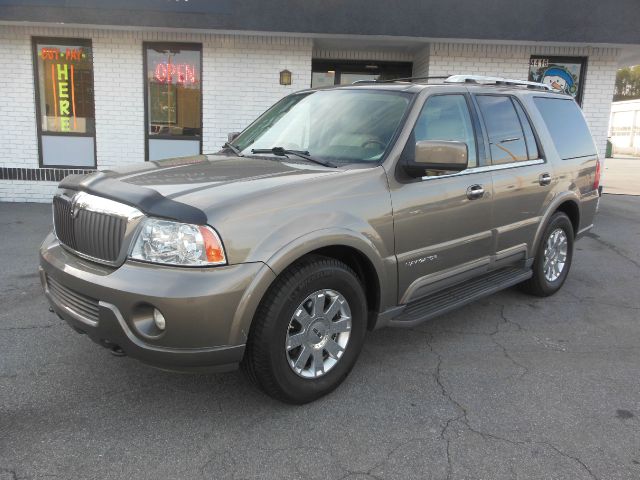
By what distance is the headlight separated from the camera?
8.82 feet

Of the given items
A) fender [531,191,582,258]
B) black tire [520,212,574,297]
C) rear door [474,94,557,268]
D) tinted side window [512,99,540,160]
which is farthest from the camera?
black tire [520,212,574,297]

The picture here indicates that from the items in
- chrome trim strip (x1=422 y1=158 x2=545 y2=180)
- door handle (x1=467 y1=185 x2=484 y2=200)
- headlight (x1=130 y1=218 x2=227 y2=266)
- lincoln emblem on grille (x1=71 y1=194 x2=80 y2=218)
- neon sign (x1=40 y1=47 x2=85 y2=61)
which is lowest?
headlight (x1=130 y1=218 x2=227 y2=266)

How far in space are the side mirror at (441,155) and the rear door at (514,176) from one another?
915 millimetres

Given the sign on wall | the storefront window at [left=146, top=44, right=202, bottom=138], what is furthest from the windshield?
the sign on wall

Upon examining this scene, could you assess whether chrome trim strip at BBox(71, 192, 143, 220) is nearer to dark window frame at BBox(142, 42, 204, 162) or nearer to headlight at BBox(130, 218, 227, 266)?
headlight at BBox(130, 218, 227, 266)

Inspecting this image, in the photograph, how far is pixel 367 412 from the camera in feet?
10.3

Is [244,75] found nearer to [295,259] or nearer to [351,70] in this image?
[351,70]

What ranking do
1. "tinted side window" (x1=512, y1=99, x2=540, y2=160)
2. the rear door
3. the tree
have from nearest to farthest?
the rear door, "tinted side window" (x1=512, y1=99, x2=540, y2=160), the tree

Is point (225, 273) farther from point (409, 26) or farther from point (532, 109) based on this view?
point (409, 26)

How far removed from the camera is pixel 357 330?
3.37m

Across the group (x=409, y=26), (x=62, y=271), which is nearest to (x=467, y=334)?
(x=62, y=271)

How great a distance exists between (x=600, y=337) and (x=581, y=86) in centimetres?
713

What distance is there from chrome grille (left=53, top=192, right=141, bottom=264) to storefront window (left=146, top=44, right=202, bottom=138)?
22.3ft

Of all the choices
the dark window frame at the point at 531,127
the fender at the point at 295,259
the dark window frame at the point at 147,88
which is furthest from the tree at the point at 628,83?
the fender at the point at 295,259
